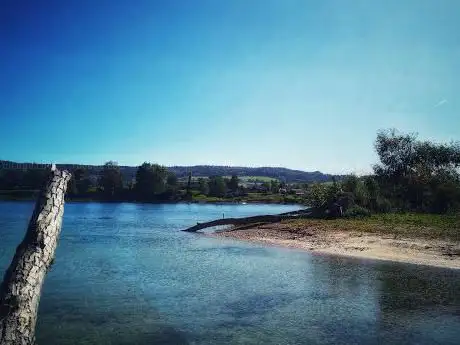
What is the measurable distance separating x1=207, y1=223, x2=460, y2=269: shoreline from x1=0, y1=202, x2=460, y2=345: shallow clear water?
219 centimetres

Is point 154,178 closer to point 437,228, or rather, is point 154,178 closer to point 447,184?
point 447,184

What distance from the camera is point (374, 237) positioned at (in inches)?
1623

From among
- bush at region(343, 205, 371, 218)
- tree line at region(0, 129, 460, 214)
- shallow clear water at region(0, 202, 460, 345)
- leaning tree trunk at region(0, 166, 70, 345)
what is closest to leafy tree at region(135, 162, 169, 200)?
tree line at region(0, 129, 460, 214)

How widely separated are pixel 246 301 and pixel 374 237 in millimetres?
22721

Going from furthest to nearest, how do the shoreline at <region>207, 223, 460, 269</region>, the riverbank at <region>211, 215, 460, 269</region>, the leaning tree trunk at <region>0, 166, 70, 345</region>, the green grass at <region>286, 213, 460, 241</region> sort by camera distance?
the green grass at <region>286, 213, 460, 241</region> < the riverbank at <region>211, 215, 460, 269</region> < the shoreline at <region>207, 223, 460, 269</region> < the leaning tree trunk at <region>0, 166, 70, 345</region>

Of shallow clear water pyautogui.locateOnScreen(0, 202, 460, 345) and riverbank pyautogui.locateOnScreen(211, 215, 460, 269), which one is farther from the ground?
riverbank pyautogui.locateOnScreen(211, 215, 460, 269)

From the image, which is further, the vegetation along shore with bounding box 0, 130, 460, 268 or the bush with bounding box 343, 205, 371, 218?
the bush with bounding box 343, 205, 371, 218

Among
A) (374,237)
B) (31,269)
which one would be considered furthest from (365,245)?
(31,269)

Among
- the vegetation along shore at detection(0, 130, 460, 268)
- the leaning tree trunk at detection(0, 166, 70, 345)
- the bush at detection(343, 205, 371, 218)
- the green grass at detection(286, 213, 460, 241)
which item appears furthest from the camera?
the bush at detection(343, 205, 371, 218)

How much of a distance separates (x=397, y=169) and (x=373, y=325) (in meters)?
81.3

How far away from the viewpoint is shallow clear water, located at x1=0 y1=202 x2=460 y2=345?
17.1 meters

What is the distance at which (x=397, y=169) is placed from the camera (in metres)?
93.6

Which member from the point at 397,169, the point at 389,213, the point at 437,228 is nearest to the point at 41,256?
the point at 437,228

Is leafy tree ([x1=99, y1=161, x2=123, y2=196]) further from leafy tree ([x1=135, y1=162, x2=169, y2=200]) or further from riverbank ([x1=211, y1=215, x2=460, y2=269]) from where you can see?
riverbank ([x1=211, y1=215, x2=460, y2=269])
